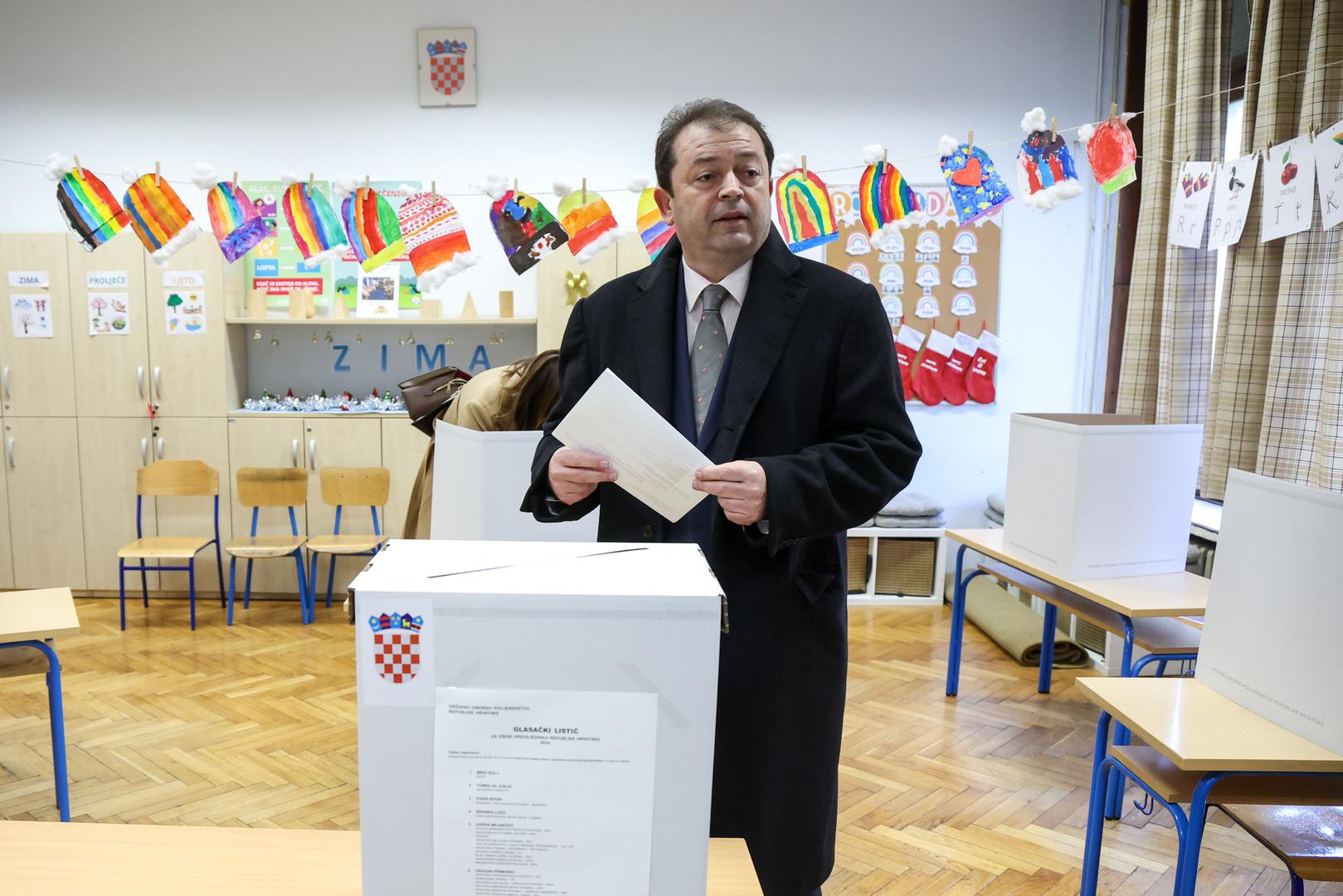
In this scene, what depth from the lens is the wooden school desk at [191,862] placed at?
0.95 metres

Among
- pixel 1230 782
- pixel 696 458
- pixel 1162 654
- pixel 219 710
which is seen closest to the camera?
pixel 696 458

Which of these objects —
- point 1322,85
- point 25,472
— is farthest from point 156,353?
point 1322,85

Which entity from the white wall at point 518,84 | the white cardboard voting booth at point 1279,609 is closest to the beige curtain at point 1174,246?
the white wall at point 518,84

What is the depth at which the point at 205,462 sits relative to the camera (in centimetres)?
505

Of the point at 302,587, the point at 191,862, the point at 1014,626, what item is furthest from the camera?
the point at 302,587

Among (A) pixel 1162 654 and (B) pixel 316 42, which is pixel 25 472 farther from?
(A) pixel 1162 654

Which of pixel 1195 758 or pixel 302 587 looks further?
pixel 302 587

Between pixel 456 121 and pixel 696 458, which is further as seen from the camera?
pixel 456 121

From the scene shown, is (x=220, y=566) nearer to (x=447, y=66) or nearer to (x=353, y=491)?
(x=353, y=491)

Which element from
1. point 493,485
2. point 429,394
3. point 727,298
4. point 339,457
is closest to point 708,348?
point 727,298

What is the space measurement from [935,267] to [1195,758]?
13.3ft

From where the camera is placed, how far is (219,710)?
3629mm

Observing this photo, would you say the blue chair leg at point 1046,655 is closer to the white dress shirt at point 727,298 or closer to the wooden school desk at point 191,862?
the white dress shirt at point 727,298

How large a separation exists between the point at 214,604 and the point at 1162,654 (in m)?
4.72
